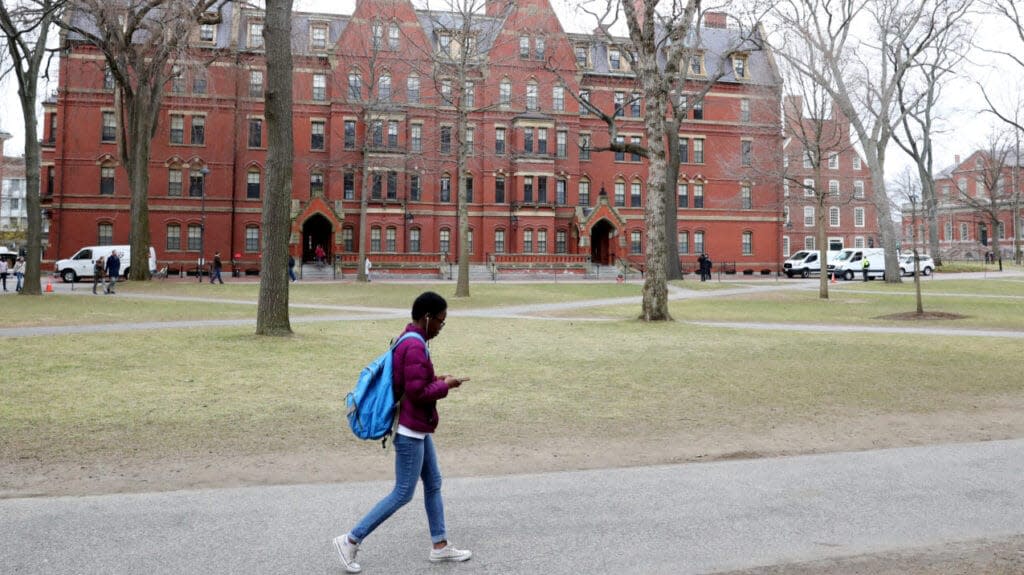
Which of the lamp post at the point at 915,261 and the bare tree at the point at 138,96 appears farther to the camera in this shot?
the bare tree at the point at 138,96

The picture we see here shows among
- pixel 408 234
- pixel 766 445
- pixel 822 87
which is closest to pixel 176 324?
pixel 766 445

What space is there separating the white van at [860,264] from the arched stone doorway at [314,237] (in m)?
34.3

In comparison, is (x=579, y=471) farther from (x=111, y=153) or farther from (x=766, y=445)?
(x=111, y=153)

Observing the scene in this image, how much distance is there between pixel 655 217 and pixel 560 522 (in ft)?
48.0

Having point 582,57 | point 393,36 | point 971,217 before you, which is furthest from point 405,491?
point 971,217

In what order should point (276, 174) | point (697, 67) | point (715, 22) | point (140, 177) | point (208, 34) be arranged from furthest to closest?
point (715, 22) → point (697, 67) → point (208, 34) → point (140, 177) → point (276, 174)

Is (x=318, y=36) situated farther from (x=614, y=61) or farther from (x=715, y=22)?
(x=715, y=22)

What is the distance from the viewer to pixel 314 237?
51844 millimetres

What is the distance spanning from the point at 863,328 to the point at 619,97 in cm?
4144

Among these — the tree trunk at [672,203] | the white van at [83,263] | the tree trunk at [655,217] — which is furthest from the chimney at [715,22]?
the white van at [83,263]

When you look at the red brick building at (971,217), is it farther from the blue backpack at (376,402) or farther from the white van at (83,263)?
the blue backpack at (376,402)

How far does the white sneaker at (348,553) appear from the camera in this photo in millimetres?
4195

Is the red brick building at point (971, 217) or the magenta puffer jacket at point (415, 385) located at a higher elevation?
the red brick building at point (971, 217)

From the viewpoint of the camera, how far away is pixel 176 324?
17797 millimetres
